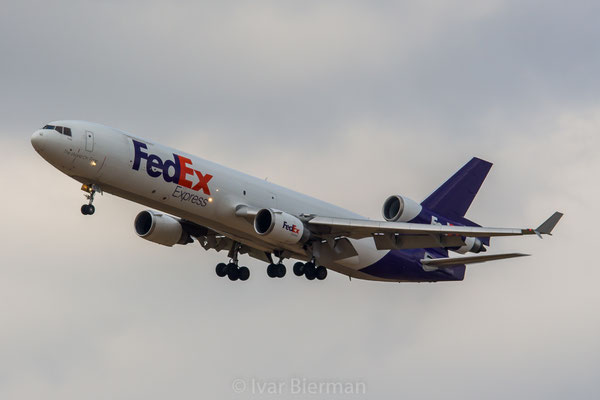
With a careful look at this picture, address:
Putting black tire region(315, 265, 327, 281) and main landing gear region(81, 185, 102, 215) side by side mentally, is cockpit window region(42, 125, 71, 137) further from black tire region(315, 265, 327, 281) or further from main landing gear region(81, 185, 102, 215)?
black tire region(315, 265, 327, 281)

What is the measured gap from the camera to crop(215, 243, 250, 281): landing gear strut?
55.7m

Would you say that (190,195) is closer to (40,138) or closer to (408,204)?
(40,138)

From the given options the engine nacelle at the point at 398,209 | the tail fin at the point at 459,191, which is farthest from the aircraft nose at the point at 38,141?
the tail fin at the point at 459,191

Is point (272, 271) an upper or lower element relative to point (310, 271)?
upper

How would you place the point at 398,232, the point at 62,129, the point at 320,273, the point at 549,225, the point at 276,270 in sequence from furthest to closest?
the point at 276,270 → the point at 320,273 → the point at 398,232 → the point at 62,129 → the point at 549,225

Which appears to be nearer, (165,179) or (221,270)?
(165,179)

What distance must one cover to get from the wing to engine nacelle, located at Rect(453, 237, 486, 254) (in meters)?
3.07

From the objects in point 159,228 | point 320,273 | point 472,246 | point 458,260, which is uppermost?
point 472,246

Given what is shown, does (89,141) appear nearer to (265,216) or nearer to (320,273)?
(265,216)

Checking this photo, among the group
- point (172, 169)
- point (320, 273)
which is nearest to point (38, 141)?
point (172, 169)

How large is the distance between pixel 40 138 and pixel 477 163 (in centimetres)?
2415

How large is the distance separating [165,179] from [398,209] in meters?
12.2

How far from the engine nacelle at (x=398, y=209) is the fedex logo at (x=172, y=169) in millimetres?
9871

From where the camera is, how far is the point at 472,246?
180 feet
